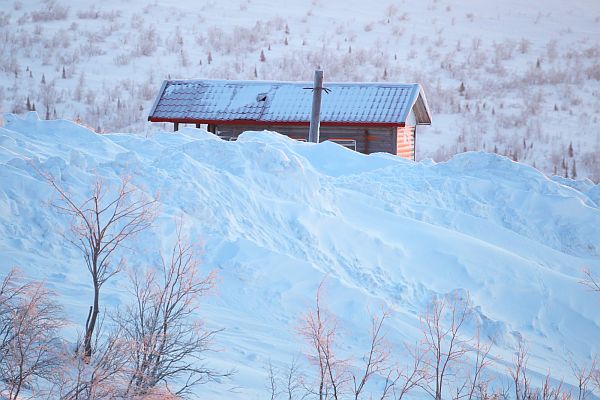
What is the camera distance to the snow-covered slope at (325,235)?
1159 centimetres

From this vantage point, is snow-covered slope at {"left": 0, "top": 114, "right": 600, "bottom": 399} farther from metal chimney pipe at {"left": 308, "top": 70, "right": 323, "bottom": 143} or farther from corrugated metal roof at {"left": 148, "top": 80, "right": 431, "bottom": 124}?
corrugated metal roof at {"left": 148, "top": 80, "right": 431, "bottom": 124}

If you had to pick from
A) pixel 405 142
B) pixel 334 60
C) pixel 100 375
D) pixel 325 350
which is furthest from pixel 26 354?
pixel 334 60

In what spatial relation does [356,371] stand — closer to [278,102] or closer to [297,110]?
[297,110]

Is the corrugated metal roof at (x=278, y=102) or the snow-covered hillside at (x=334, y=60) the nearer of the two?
the corrugated metal roof at (x=278, y=102)

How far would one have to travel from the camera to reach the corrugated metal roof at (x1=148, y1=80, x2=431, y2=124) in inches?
938

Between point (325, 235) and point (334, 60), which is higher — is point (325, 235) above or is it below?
above

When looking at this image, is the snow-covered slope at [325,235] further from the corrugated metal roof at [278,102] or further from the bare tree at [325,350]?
the corrugated metal roof at [278,102]

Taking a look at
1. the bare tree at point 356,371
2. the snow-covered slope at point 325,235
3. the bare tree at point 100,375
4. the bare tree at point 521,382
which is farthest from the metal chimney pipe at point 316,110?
the bare tree at point 100,375

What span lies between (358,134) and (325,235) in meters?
10.7

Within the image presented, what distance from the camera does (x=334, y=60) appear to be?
130 feet

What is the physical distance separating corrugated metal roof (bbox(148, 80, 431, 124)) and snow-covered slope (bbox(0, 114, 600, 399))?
255 inches

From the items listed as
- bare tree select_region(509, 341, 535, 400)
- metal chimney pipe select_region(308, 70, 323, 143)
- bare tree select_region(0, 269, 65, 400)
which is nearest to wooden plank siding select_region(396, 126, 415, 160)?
metal chimney pipe select_region(308, 70, 323, 143)

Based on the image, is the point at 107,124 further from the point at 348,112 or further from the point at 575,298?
the point at 575,298

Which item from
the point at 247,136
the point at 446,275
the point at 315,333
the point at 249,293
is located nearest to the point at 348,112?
the point at 247,136
